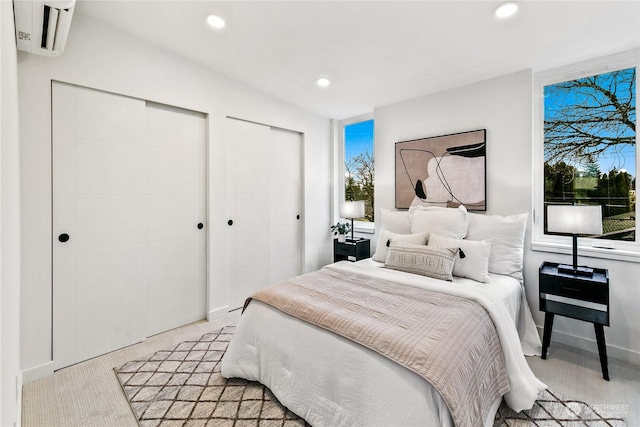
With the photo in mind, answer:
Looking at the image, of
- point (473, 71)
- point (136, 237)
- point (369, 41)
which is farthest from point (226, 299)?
point (473, 71)

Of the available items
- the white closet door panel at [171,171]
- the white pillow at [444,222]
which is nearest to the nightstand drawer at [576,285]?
the white pillow at [444,222]

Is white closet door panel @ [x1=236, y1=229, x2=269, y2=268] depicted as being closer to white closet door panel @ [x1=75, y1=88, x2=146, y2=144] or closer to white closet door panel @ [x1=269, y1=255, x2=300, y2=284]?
white closet door panel @ [x1=269, y1=255, x2=300, y2=284]

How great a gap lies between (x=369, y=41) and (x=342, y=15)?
376 mm

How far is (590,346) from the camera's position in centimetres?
244

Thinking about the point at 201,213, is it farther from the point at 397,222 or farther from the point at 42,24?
the point at 397,222

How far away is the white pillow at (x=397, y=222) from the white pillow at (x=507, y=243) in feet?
2.31

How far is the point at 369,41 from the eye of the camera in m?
2.36

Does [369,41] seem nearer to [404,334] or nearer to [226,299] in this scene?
[404,334]

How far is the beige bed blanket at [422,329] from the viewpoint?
130 cm

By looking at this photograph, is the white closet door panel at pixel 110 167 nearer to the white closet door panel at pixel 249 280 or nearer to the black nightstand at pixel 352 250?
the white closet door panel at pixel 249 280

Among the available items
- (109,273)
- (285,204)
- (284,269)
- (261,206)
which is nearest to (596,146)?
(285,204)

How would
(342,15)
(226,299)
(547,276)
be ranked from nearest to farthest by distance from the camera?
(342,15), (547,276), (226,299)

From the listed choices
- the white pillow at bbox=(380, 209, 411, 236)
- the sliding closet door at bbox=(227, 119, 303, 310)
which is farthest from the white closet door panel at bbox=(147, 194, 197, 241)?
the white pillow at bbox=(380, 209, 411, 236)

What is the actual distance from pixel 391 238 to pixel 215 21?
2.32 m
